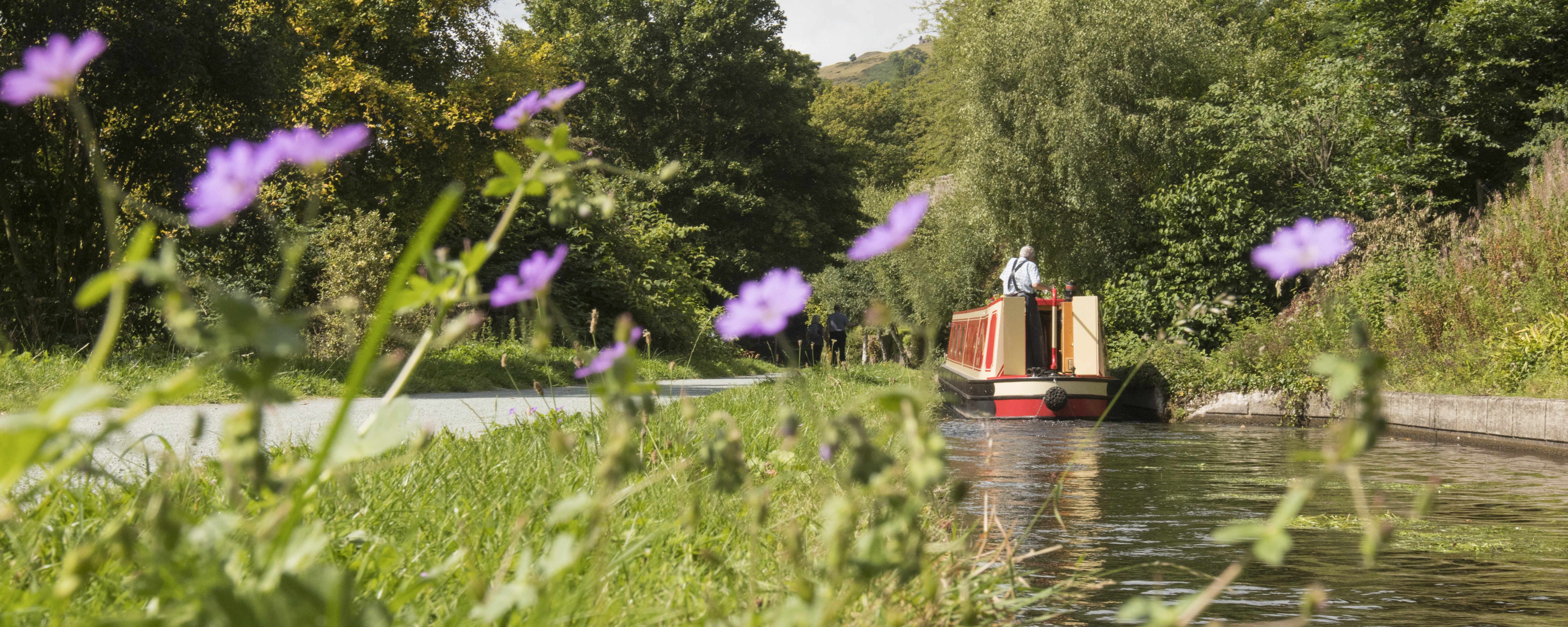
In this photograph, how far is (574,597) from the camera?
1.22 meters

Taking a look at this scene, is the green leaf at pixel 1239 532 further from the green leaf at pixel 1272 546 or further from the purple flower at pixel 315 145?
the purple flower at pixel 315 145

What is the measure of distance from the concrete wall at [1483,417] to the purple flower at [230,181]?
20.7 ft

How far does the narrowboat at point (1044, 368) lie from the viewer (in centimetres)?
1149

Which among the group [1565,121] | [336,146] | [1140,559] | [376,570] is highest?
[1565,121]

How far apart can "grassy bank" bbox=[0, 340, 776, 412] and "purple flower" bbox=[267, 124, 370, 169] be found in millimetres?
373

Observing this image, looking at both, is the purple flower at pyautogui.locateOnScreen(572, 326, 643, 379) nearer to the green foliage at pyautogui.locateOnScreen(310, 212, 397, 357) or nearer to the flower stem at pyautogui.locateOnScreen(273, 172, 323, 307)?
the flower stem at pyautogui.locateOnScreen(273, 172, 323, 307)

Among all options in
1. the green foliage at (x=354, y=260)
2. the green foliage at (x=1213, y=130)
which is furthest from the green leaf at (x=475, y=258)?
the green foliage at (x=1213, y=130)

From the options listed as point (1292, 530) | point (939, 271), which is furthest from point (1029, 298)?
point (939, 271)

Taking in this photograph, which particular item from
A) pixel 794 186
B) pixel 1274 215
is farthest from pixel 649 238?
pixel 794 186

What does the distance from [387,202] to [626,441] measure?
14.5 metres

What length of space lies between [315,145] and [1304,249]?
84 centimetres

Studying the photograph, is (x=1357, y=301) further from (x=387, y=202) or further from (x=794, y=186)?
(x=794, y=186)

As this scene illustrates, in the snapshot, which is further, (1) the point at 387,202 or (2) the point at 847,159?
(2) the point at 847,159

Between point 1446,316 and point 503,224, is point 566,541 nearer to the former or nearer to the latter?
point 503,224
